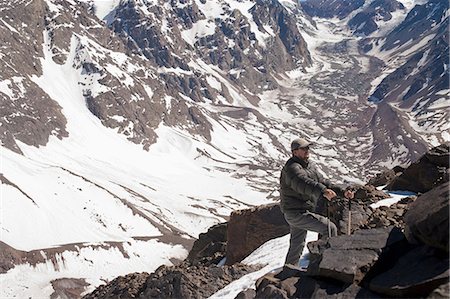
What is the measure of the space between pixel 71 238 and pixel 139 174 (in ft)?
267

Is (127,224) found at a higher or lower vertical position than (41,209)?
lower

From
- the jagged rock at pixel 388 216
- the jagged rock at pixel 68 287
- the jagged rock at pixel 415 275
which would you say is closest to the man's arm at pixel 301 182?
the jagged rock at pixel 415 275

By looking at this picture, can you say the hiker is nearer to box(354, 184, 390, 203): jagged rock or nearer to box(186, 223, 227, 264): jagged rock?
box(354, 184, 390, 203): jagged rock

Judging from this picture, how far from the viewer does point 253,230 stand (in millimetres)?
25609

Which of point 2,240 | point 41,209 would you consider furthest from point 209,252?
point 41,209

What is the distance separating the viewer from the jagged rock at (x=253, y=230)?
24844mm

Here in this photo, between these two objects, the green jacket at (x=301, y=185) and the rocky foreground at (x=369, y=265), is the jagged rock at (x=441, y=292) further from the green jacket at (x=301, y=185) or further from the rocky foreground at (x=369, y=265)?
the green jacket at (x=301, y=185)

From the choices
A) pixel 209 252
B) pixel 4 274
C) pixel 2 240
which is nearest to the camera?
pixel 209 252

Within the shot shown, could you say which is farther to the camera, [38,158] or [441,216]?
[38,158]

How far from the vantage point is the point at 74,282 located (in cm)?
9281

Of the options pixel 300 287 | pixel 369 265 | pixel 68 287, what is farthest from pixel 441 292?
pixel 68 287

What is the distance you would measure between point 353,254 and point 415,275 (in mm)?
1908

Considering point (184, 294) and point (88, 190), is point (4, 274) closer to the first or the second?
point (88, 190)

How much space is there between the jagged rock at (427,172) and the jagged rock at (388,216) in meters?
1.98
